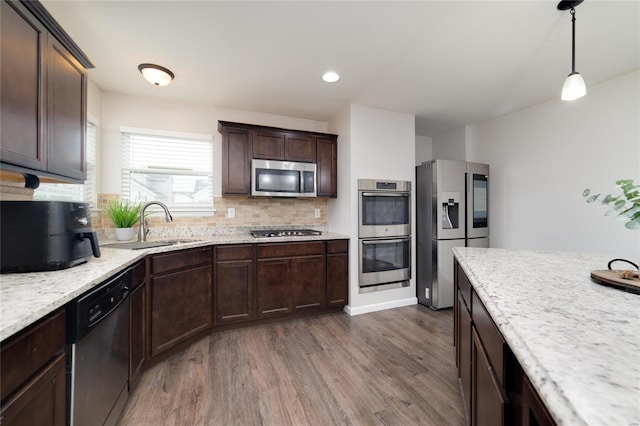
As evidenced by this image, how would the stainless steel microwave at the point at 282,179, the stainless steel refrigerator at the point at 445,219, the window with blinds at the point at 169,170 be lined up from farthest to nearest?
the stainless steel refrigerator at the point at 445,219, the stainless steel microwave at the point at 282,179, the window with blinds at the point at 169,170

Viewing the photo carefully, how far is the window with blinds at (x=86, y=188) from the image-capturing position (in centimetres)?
210

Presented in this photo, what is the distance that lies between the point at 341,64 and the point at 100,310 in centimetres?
241

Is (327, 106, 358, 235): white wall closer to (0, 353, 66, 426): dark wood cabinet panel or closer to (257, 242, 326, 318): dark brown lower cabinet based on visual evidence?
(257, 242, 326, 318): dark brown lower cabinet

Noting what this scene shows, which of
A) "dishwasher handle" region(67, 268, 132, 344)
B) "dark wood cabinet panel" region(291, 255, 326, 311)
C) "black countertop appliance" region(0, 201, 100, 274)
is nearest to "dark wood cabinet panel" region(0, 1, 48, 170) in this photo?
"black countertop appliance" region(0, 201, 100, 274)

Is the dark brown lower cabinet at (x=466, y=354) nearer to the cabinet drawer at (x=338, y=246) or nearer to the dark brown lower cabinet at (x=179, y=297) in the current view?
the cabinet drawer at (x=338, y=246)

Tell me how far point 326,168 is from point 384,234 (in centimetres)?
112

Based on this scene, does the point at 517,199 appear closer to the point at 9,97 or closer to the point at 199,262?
the point at 199,262

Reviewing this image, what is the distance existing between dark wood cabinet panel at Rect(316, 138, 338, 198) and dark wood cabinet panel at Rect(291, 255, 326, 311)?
2.87 feet

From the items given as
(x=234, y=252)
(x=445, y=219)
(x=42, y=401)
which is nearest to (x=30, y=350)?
(x=42, y=401)

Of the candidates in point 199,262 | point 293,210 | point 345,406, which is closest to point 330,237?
point 293,210

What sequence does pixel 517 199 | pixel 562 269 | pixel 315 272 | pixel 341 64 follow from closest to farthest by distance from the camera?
pixel 562 269, pixel 341 64, pixel 315 272, pixel 517 199

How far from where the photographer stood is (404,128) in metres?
3.47

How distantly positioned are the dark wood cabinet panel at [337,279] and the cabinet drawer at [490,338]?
189 centimetres

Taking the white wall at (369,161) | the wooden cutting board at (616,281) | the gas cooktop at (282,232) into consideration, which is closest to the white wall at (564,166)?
the white wall at (369,161)
